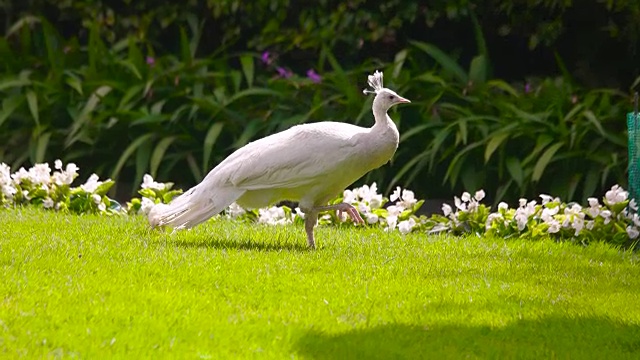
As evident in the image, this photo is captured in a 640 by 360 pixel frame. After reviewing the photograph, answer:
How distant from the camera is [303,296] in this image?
16.4 ft

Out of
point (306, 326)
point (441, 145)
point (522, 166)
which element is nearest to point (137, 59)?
point (441, 145)

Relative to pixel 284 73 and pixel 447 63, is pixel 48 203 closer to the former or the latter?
pixel 284 73

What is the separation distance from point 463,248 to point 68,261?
2180 mm

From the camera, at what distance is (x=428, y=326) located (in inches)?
181

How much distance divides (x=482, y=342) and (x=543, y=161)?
12.3 ft

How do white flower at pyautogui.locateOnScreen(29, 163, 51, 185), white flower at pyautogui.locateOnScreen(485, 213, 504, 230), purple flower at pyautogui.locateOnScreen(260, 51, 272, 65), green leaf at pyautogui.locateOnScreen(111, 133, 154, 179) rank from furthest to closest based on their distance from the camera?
purple flower at pyautogui.locateOnScreen(260, 51, 272, 65), green leaf at pyautogui.locateOnScreen(111, 133, 154, 179), white flower at pyautogui.locateOnScreen(29, 163, 51, 185), white flower at pyautogui.locateOnScreen(485, 213, 504, 230)

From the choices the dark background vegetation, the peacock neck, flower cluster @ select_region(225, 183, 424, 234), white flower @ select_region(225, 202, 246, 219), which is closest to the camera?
the peacock neck

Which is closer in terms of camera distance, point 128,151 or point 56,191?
point 56,191

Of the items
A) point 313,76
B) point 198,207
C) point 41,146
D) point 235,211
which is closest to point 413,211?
point 235,211

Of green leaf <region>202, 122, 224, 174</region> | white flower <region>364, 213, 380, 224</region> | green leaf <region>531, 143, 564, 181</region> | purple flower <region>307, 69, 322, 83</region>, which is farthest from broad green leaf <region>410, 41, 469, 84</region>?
white flower <region>364, 213, 380, 224</region>

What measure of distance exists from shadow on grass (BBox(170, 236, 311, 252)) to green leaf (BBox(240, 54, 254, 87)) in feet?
10.6

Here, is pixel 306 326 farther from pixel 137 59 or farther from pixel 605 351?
pixel 137 59

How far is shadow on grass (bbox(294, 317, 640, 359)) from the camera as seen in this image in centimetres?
420

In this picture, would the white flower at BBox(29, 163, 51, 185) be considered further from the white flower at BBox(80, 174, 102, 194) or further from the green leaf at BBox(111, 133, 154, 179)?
the green leaf at BBox(111, 133, 154, 179)
